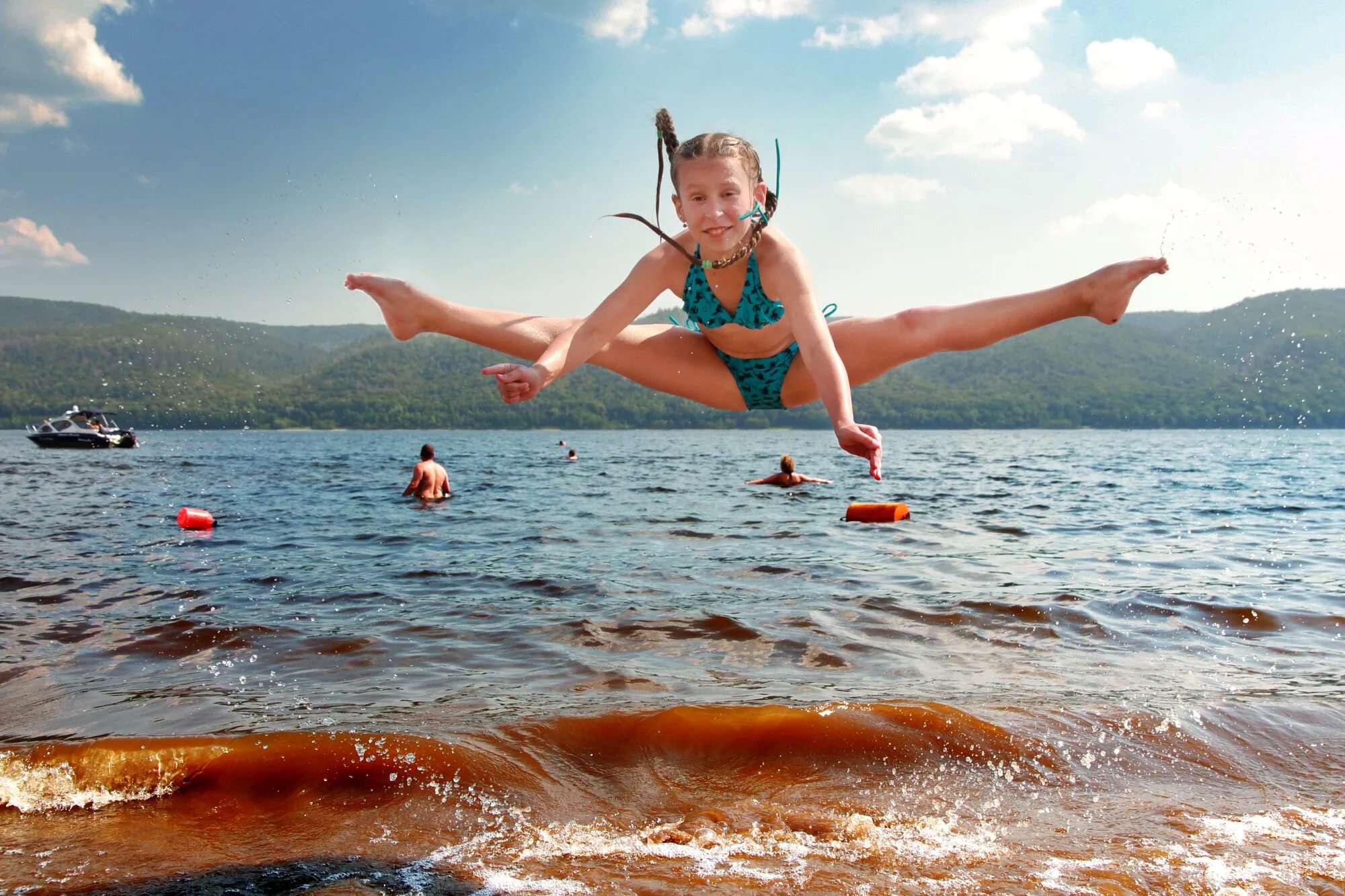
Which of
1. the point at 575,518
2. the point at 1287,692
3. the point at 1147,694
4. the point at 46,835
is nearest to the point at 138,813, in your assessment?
the point at 46,835

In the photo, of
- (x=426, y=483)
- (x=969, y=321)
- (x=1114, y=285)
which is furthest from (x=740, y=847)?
(x=426, y=483)

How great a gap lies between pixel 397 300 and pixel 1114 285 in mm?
3629

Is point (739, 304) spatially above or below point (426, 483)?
above

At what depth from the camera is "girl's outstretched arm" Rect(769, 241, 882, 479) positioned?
11.4 feet

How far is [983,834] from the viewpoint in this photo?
4914 mm

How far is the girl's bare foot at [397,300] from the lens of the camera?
459 cm

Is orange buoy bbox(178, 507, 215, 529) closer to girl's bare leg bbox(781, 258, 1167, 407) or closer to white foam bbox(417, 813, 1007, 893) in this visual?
white foam bbox(417, 813, 1007, 893)

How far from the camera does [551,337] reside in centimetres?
475

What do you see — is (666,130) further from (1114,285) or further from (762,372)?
(1114,285)

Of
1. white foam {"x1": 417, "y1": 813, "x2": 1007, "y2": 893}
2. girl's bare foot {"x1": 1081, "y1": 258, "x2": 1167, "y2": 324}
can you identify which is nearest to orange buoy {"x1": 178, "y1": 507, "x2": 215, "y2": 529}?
white foam {"x1": 417, "y1": 813, "x2": 1007, "y2": 893}

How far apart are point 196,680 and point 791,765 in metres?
5.65

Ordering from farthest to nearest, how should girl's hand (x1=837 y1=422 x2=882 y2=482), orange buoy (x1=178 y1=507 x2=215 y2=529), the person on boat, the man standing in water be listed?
1. the person on boat
2. the man standing in water
3. orange buoy (x1=178 y1=507 x2=215 y2=529)
4. girl's hand (x1=837 y1=422 x2=882 y2=482)

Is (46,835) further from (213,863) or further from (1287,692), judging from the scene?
(1287,692)

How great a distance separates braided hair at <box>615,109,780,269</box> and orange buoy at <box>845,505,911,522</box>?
17.3 m
